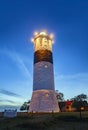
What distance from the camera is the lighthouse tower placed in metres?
24.4

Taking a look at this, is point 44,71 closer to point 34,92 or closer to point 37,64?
point 37,64

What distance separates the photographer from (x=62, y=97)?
183ft

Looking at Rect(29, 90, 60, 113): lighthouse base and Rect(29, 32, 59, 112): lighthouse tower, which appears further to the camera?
Rect(29, 32, 59, 112): lighthouse tower

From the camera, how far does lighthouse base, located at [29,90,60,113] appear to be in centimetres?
2422

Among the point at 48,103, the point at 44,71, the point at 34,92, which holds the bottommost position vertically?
the point at 48,103

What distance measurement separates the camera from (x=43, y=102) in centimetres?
2431

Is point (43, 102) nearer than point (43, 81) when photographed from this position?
Yes

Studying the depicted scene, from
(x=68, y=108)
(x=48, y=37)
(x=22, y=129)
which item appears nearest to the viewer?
(x=22, y=129)

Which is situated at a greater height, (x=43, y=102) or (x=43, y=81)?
(x=43, y=81)

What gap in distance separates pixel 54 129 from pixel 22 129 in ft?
7.34

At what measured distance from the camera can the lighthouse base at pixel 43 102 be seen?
2422cm

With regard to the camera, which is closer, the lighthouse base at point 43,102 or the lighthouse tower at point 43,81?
the lighthouse base at point 43,102

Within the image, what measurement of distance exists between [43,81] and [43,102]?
3199 millimetres

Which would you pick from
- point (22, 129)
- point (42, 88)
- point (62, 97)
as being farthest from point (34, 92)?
point (62, 97)
